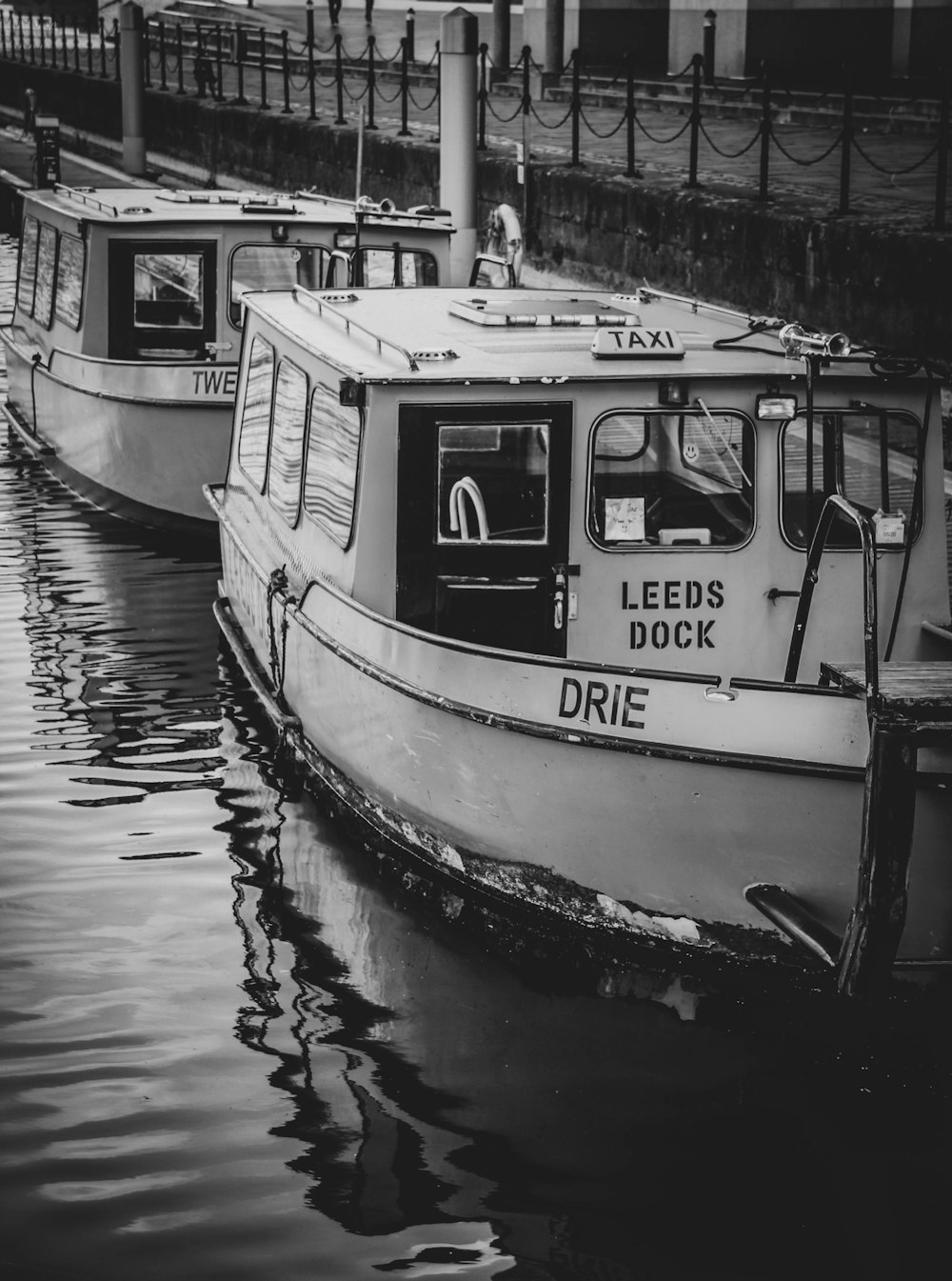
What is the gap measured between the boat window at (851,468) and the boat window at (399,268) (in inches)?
232

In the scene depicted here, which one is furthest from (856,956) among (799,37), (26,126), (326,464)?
(26,126)

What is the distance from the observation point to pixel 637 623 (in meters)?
7.32

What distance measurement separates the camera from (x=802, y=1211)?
5352 millimetres

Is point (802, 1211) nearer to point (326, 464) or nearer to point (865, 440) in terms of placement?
point (865, 440)

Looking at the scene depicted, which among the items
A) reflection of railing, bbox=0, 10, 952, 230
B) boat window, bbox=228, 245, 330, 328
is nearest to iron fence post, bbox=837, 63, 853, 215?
reflection of railing, bbox=0, 10, 952, 230

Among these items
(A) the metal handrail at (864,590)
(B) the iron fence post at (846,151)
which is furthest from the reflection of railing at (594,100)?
(A) the metal handrail at (864,590)

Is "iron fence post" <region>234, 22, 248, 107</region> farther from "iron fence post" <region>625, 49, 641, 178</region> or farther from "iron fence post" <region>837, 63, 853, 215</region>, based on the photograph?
"iron fence post" <region>837, 63, 853, 215</region>

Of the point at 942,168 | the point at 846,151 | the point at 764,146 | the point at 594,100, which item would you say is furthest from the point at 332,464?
the point at 594,100

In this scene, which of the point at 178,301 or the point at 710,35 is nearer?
the point at 178,301

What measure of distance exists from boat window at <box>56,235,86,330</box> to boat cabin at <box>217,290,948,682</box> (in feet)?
22.6

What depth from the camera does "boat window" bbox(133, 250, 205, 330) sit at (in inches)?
516

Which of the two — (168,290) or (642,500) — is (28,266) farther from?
(642,500)

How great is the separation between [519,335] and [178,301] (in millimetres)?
5996

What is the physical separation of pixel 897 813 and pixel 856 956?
482mm
